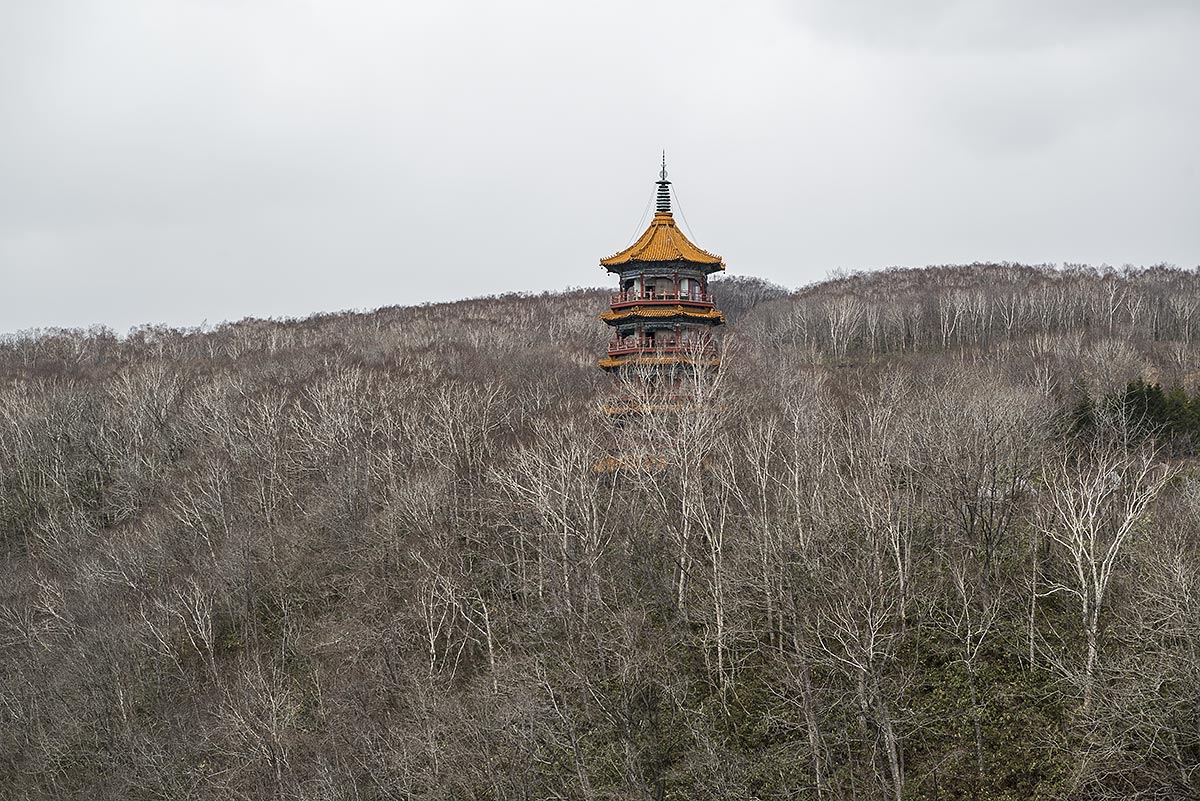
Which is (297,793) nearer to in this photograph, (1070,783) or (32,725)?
(32,725)

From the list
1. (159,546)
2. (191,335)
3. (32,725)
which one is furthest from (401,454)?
(191,335)

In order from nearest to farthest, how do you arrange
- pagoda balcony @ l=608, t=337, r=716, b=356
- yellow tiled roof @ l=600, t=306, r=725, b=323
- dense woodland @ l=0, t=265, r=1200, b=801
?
dense woodland @ l=0, t=265, r=1200, b=801, pagoda balcony @ l=608, t=337, r=716, b=356, yellow tiled roof @ l=600, t=306, r=725, b=323

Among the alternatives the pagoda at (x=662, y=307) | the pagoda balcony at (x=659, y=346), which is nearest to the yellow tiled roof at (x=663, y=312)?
the pagoda at (x=662, y=307)

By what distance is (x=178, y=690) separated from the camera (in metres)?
31.4

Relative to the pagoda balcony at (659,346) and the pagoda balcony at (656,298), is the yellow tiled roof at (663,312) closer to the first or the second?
the pagoda balcony at (656,298)

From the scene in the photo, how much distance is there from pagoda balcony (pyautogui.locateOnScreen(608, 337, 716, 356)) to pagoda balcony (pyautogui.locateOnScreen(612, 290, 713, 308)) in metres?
1.64

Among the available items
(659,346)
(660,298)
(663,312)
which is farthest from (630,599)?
(660,298)

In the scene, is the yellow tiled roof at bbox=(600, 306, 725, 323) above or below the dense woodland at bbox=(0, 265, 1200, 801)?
above

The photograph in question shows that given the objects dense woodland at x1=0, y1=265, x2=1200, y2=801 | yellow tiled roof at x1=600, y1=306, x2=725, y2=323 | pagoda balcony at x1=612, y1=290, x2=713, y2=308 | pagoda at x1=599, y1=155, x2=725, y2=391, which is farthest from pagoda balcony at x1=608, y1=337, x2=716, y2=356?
dense woodland at x1=0, y1=265, x2=1200, y2=801

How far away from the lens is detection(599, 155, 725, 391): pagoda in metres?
34.6

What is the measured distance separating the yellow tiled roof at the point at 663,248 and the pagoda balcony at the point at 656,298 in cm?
149

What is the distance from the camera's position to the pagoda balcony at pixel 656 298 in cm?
3516

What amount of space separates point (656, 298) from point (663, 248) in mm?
2429

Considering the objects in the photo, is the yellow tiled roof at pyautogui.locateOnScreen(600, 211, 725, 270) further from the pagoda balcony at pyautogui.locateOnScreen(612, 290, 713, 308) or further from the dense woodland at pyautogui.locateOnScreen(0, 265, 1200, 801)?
the dense woodland at pyautogui.locateOnScreen(0, 265, 1200, 801)
